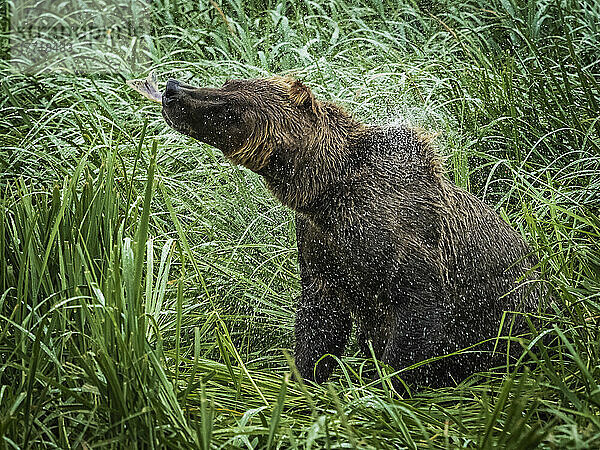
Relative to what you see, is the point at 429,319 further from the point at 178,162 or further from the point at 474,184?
the point at 178,162

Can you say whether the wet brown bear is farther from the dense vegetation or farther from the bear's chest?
the dense vegetation

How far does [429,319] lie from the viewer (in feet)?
10.9

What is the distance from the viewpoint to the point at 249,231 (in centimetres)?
467

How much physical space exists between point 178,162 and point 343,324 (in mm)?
2036

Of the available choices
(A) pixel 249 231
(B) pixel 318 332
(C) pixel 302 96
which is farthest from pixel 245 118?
(A) pixel 249 231

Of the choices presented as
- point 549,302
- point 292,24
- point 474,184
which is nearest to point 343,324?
point 549,302

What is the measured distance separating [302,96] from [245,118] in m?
0.26

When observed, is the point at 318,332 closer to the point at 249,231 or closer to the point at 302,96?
the point at 302,96

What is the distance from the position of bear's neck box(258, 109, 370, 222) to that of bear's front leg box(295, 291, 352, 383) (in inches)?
15.8

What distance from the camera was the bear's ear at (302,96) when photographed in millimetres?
3441

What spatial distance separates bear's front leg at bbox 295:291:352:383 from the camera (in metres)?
3.55

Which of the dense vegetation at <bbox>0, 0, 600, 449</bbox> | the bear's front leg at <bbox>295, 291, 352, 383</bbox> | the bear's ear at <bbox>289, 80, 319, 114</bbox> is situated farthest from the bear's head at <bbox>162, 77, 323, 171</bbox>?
the bear's front leg at <bbox>295, 291, 352, 383</bbox>

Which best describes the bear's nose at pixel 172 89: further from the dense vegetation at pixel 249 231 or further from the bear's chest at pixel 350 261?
the bear's chest at pixel 350 261

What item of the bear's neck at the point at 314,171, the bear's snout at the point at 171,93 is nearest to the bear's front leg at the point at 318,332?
the bear's neck at the point at 314,171
